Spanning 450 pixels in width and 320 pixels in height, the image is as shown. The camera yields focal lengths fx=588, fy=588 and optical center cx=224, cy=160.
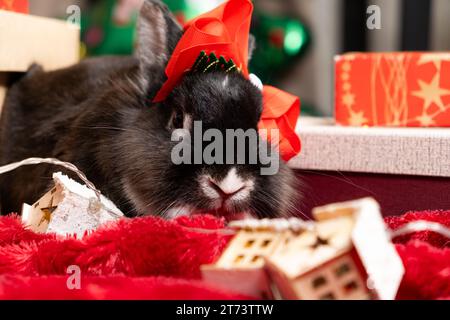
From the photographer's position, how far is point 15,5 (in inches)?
49.9

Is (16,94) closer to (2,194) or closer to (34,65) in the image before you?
(34,65)

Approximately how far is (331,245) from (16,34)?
935mm

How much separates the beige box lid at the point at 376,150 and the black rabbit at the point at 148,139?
15cm

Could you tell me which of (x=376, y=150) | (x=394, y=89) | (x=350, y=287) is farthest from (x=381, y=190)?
(x=350, y=287)

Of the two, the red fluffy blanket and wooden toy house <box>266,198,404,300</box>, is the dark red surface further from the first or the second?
wooden toy house <box>266,198,404,300</box>

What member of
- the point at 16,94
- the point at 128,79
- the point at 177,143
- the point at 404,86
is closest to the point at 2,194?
the point at 16,94

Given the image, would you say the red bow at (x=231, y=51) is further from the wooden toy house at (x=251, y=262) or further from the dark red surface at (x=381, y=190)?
the wooden toy house at (x=251, y=262)

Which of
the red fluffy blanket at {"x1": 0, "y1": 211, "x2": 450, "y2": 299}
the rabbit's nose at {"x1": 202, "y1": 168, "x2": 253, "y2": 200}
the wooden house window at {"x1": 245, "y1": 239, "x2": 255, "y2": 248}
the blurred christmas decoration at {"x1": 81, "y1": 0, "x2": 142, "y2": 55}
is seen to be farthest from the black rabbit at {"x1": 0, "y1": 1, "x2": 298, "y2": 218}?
the blurred christmas decoration at {"x1": 81, "y1": 0, "x2": 142, "y2": 55}

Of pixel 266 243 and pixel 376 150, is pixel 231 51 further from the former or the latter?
pixel 266 243

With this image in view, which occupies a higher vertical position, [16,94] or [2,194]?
[16,94]

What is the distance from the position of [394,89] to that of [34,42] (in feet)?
2.56

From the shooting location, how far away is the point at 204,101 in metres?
0.90

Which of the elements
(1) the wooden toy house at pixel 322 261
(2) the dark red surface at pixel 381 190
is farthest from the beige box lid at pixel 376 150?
(1) the wooden toy house at pixel 322 261

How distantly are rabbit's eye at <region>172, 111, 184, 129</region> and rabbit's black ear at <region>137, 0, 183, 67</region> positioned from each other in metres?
→ 0.12
